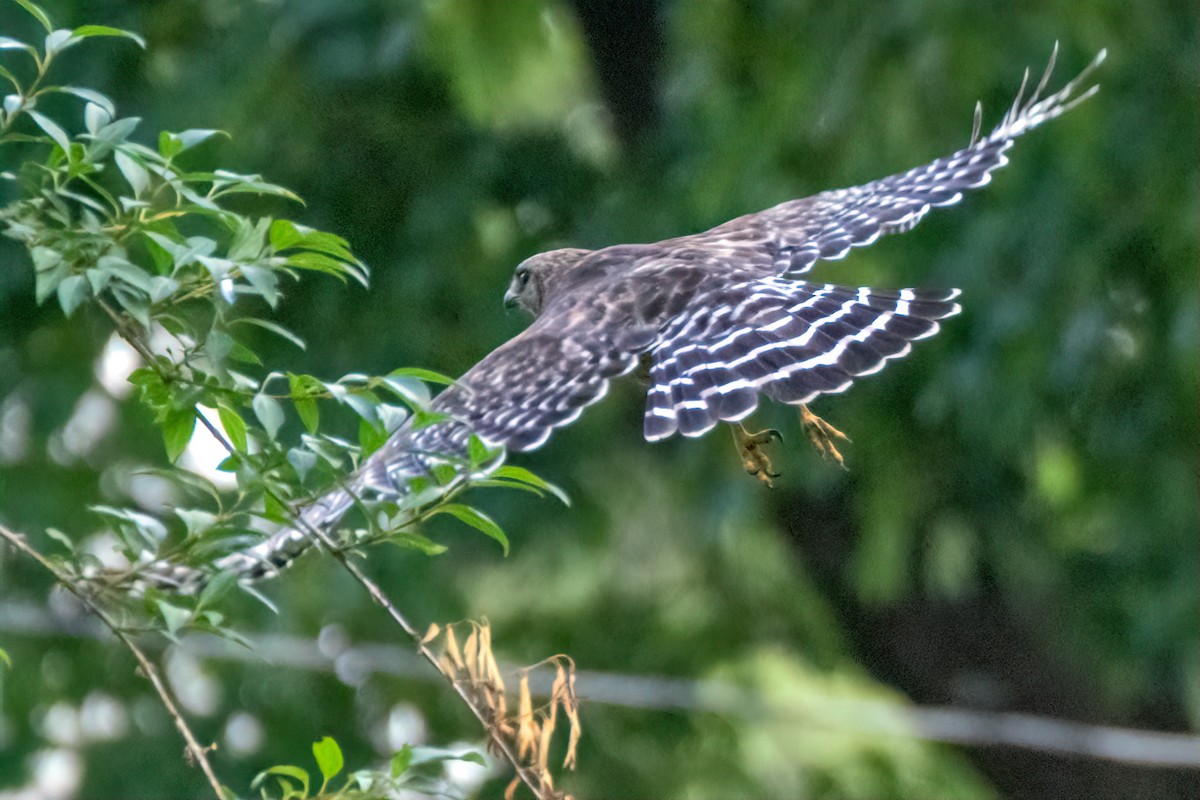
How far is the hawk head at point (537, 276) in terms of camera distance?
3.38 metres

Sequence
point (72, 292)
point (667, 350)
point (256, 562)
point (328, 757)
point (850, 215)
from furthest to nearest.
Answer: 1. point (850, 215)
2. point (667, 350)
3. point (256, 562)
4. point (328, 757)
5. point (72, 292)

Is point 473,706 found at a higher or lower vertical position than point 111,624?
lower

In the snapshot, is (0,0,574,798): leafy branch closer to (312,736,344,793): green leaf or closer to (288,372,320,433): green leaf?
(288,372,320,433): green leaf

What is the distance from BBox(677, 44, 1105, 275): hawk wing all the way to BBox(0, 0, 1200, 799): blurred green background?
1216 mm

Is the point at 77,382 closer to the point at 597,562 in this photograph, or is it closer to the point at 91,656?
the point at 91,656

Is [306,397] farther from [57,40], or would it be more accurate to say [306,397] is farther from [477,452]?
[57,40]

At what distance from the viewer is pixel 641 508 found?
623cm

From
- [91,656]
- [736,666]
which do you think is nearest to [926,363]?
[736,666]

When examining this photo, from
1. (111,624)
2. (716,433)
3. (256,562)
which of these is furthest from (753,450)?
(716,433)

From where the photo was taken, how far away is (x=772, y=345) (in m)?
2.31

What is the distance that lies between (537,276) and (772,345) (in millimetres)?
1196

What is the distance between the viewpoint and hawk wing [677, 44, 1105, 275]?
304cm

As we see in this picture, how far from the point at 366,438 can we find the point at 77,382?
451cm

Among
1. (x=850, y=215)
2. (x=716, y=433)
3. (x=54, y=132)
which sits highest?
(x=54, y=132)
